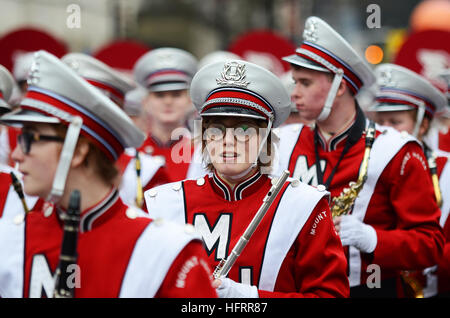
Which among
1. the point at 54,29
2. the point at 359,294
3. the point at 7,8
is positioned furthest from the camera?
the point at 54,29

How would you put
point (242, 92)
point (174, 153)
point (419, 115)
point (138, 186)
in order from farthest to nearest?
point (174, 153), point (419, 115), point (138, 186), point (242, 92)

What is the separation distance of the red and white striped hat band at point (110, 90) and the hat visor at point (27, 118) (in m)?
3.42

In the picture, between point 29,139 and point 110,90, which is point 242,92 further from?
point 110,90

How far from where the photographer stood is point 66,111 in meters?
2.88

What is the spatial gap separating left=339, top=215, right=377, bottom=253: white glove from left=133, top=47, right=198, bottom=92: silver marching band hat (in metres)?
3.28

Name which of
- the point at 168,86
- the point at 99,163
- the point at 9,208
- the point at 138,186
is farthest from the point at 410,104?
the point at 99,163

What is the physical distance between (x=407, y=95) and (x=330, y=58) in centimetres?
138

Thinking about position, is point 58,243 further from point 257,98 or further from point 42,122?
point 257,98

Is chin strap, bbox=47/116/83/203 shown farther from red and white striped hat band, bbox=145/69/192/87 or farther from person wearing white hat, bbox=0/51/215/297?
red and white striped hat band, bbox=145/69/192/87

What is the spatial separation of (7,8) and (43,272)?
57.4ft

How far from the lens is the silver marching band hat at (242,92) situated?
12.6 ft

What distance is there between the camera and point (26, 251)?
3043 millimetres

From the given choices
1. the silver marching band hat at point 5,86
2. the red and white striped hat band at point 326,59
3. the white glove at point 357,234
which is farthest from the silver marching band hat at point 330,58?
the silver marching band hat at point 5,86
